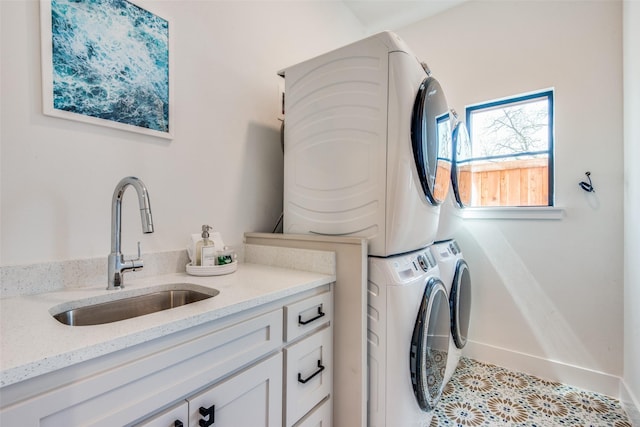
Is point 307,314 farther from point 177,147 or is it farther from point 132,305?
point 177,147

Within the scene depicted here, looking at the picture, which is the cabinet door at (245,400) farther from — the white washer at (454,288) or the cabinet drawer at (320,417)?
the white washer at (454,288)

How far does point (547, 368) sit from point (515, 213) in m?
1.11

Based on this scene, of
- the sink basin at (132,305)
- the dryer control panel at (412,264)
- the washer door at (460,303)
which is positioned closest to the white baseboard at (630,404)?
the washer door at (460,303)

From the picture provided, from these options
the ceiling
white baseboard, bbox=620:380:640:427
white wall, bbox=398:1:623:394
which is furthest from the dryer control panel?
the ceiling

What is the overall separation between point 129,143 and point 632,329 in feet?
9.20

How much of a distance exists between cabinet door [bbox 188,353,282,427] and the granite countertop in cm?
21

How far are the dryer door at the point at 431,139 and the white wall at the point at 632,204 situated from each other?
1033 mm

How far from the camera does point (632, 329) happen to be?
1742 mm

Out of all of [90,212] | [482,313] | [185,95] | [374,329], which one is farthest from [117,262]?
[482,313]

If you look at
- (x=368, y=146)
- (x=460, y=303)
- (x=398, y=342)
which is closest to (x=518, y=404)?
(x=460, y=303)

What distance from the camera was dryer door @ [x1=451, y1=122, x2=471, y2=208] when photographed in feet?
6.43

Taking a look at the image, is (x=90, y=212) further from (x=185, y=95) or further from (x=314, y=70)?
(x=314, y=70)

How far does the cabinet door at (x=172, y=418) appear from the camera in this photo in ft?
2.36

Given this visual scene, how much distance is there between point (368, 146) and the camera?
1.37 metres
